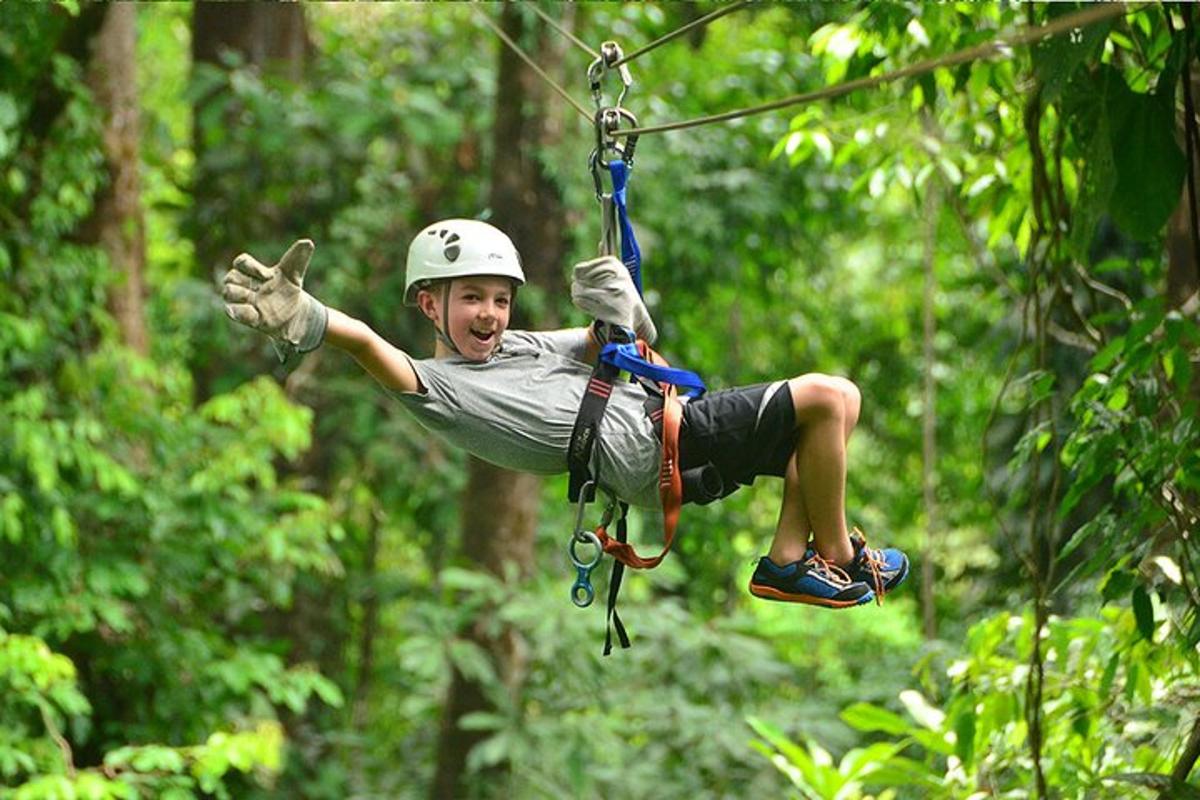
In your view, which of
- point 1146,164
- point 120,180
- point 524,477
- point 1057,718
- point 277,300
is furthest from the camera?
point 524,477

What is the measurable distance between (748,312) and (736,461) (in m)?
7.18

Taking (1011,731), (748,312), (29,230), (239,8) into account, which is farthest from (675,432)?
(748,312)

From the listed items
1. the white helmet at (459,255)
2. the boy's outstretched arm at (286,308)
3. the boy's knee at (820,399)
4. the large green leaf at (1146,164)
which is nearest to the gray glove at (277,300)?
the boy's outstretched arm at (286,308)

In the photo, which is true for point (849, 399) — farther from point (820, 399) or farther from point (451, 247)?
point (451, 247)

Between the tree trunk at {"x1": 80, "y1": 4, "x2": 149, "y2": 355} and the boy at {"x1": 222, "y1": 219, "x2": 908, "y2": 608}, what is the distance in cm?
373

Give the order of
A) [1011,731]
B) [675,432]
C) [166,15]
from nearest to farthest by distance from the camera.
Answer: [675,432] < [1011,731] < [166,15]

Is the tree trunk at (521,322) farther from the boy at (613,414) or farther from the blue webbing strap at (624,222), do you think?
the boy at (613,414)

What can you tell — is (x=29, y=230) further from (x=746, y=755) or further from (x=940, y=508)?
(x=940, y=508)

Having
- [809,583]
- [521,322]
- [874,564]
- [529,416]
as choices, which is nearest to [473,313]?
[529,416]

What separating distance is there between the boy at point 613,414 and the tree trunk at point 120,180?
3.73 m

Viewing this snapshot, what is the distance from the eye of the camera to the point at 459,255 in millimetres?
3207

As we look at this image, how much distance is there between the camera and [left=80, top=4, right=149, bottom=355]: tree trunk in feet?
22.0

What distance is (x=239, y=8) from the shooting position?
8.50 metres

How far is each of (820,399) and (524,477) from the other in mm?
4051
